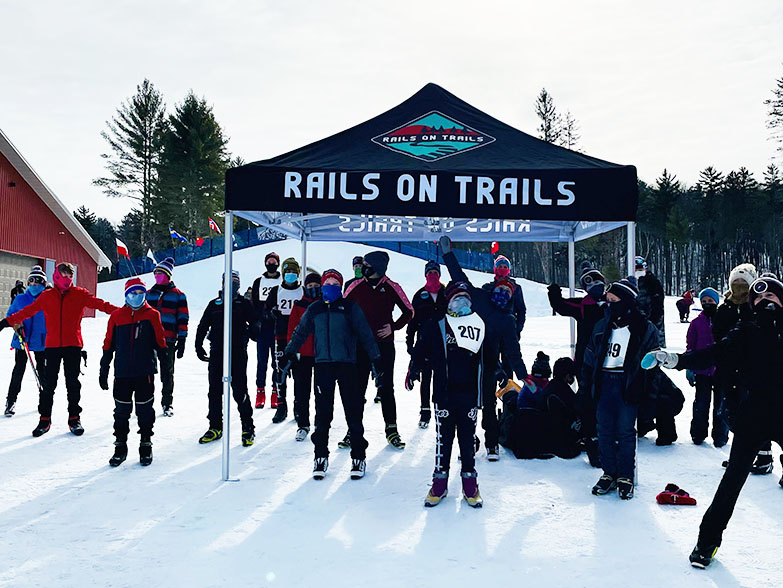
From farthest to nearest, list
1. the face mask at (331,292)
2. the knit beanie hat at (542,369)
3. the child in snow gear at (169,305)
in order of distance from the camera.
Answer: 1. the child in snow gear at (169,305)
2. the knit beanie hat at (542,369)
3. the face mask at (331,292)

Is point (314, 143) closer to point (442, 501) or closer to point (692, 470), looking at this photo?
point (442, 501)

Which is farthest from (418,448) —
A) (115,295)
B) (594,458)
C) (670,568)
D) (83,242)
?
(115,295)

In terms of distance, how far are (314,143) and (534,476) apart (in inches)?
147

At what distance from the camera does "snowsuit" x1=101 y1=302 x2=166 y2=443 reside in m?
5.63

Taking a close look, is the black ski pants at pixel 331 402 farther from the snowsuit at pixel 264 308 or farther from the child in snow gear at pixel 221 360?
the snowsuit at pixel 264 308

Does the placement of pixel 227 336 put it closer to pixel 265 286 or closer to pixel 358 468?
pixel 358 468

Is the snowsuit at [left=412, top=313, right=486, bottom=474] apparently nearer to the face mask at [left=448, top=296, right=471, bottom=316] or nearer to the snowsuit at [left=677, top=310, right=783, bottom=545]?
the face mask at [left=448, top=296, right=471, bottom=316]

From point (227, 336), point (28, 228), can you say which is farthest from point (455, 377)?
point (28, 228)

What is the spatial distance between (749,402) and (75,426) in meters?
6.67

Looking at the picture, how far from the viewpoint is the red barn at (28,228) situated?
21.9 m

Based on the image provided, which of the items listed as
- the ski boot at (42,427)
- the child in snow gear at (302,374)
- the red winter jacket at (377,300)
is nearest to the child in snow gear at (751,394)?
the red winter jacket at (377,300)

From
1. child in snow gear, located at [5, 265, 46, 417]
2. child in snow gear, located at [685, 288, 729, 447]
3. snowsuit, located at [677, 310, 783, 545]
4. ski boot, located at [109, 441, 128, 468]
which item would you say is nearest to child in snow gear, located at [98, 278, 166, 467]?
ski boot, located at [109, 441, 128, 468]

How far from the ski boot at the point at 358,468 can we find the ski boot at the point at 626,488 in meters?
2.19

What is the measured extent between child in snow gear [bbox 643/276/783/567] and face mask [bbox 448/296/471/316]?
1.68 m
